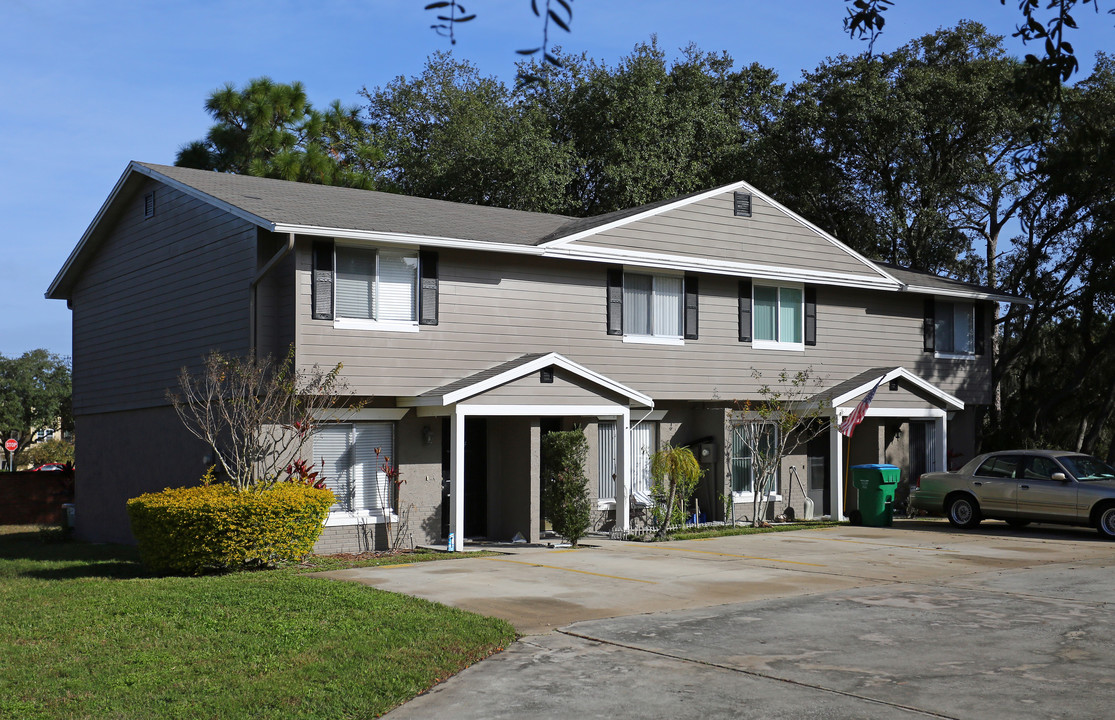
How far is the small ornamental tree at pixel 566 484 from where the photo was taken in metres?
18.0

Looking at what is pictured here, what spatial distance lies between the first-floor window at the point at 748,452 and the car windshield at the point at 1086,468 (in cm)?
549

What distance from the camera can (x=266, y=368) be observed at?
55.8ft

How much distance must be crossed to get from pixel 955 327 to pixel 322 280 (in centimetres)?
1617

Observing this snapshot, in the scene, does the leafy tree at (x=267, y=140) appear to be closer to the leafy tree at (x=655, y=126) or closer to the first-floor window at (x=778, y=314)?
the leafy tree at (x=655, y=126)

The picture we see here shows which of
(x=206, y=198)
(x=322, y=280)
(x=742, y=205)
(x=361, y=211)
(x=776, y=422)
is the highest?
(x=742, y=205)

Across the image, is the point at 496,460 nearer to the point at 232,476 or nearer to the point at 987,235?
the point at 232,476

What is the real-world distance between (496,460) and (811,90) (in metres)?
19.2

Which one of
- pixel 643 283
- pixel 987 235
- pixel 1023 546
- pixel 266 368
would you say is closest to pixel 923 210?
pixel 987 235

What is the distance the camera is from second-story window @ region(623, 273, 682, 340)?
21.2m

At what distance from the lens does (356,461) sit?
58.9 ft

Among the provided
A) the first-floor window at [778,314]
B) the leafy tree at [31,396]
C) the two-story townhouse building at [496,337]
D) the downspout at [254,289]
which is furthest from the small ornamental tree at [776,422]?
the leafy tree at [31,396]

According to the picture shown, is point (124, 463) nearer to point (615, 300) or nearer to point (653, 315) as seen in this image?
point (615, 300)

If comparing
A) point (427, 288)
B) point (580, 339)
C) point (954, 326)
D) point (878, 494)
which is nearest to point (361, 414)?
point (427, 288)

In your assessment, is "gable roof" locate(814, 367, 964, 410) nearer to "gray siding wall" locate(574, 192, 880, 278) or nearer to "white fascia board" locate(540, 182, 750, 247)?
"gray siding wall" locate(574, 192, 880, 278)
